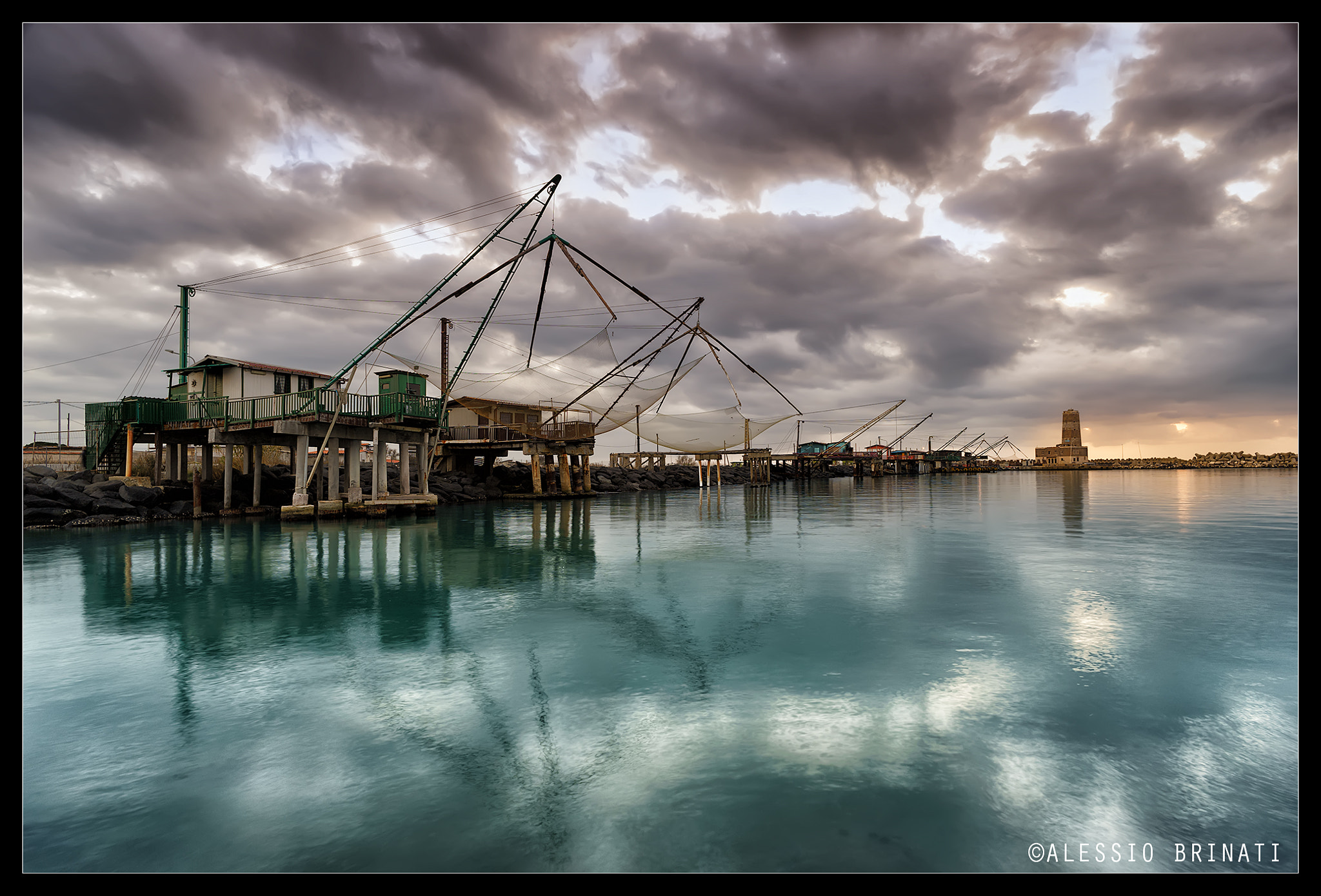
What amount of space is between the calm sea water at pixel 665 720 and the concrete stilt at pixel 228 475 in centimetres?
1623

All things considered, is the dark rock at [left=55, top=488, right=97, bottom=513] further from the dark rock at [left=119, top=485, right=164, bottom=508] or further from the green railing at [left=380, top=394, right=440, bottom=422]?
the green railing at [left=380, top=394, right=440, bottom=422]

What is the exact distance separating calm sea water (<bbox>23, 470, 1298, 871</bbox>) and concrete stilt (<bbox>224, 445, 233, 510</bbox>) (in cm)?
1623

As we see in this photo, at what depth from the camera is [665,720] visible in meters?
6.12

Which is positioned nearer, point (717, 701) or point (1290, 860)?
point (1290, 860)

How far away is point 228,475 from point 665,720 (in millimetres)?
30696

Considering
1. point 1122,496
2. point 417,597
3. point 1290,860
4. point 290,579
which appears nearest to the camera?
point 1290,860

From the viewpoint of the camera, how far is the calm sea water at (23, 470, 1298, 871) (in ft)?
13.9

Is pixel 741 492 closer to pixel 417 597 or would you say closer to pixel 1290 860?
pixel 417 597

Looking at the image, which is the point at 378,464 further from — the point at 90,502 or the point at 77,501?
the point at 77,501

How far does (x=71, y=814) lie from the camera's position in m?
4.63

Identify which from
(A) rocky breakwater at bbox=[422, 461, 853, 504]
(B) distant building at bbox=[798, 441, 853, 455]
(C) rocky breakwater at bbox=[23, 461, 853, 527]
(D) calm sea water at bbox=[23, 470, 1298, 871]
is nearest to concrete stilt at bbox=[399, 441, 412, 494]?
(C) rocky breakwater at bbox=[23, 461, 853, 527]

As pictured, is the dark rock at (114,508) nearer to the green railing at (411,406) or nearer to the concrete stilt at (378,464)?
the concrete stilt at (378,464)
